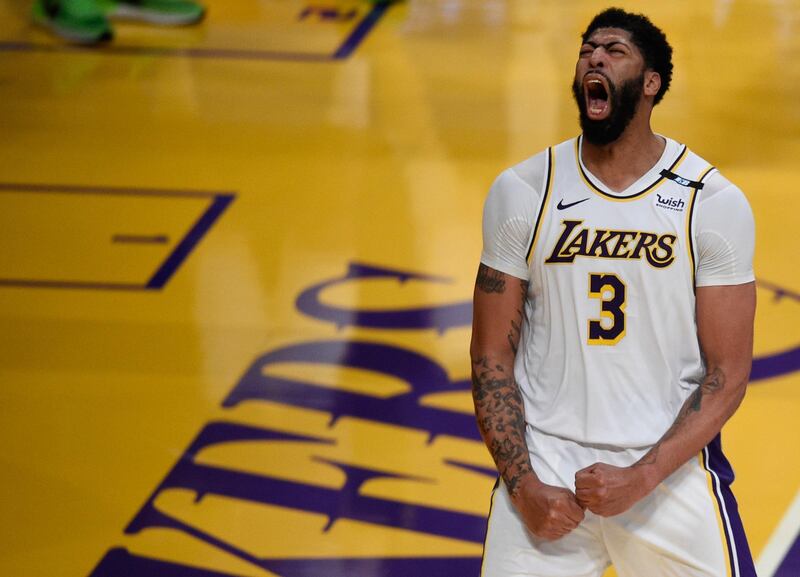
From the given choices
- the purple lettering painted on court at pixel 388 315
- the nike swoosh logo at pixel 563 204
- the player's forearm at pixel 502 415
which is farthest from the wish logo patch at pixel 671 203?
the purple lettering painted on court at pixel 388 315

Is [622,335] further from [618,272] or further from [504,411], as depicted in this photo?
[504,411]

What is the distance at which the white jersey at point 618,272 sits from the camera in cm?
295

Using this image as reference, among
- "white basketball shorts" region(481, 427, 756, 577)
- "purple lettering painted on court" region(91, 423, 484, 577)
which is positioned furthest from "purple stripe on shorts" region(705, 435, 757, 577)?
"purple lettering painted on court" region(91, 423, 484, 577)

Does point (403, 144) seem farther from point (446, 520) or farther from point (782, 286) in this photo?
point (446, 520)

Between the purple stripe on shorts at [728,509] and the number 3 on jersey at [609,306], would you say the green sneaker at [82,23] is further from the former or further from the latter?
the purple stripe on shorts at [728,509]

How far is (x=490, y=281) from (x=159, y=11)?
808 centimetres

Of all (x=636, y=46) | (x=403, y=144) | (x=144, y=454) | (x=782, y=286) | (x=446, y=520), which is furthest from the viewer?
(x=403, y=144)

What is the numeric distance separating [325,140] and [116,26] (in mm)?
3312

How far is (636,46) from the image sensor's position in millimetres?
2961

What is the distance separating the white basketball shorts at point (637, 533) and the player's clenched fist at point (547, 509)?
7cm

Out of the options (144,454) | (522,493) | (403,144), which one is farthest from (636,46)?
(403,144)

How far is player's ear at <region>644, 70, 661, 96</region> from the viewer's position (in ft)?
9.76

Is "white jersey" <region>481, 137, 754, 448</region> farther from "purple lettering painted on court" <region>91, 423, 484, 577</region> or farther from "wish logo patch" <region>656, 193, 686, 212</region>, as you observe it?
"purple lettering painted on court" <region>91, 423, 484, 577</region>

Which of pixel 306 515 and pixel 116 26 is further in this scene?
pixel 116 26
